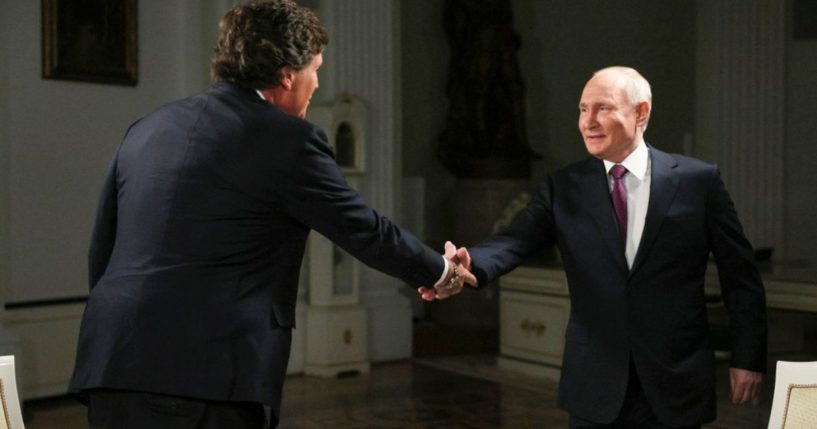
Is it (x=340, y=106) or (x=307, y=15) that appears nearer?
(x=307, y=15)

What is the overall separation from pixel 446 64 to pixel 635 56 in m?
2.51

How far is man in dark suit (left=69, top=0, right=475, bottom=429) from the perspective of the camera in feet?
6.85

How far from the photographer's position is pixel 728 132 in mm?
8414

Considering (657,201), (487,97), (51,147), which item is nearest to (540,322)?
(487,97)

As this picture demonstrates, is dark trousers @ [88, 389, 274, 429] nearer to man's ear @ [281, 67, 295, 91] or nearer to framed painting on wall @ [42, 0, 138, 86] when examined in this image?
man's ear @ [281, 67, 295, 91]

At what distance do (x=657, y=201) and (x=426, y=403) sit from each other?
3521 millimetres

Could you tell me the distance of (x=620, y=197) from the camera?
106 inches

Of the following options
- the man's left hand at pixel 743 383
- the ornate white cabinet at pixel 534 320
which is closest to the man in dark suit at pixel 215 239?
the man's left hand at pixel 743 383

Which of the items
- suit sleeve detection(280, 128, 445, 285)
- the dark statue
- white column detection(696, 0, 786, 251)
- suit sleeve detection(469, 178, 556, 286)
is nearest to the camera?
suit sleeve detection(280, 128, 445, 285)

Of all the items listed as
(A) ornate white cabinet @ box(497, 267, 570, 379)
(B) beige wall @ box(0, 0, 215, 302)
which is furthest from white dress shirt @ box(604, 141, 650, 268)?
(B) beige wall @ box(0, 0, 215, 302)

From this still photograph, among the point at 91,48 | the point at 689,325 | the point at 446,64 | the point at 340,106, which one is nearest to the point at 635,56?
the point at 446,64

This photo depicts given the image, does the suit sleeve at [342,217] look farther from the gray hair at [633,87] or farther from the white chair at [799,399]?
the white chair at [799,399]

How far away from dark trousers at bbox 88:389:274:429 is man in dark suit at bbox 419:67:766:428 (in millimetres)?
783

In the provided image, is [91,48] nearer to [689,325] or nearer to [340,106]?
[340,106]
